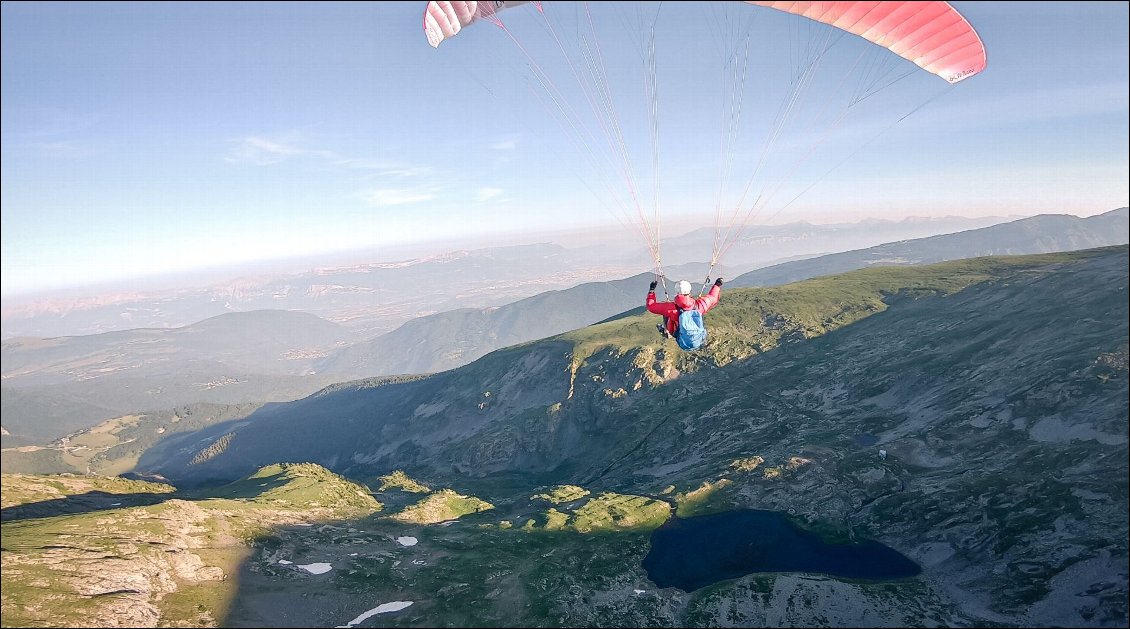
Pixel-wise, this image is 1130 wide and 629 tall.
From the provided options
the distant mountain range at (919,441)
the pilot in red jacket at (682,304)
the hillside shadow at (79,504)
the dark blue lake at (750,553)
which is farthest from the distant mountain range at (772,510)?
the pilot in red jacket at (682,304)

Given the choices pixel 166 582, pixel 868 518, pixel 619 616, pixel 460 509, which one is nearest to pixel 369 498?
pixel 460 509

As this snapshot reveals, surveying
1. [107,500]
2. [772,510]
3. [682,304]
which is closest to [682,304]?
[682,304]

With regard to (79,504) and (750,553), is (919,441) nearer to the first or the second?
(750,553)

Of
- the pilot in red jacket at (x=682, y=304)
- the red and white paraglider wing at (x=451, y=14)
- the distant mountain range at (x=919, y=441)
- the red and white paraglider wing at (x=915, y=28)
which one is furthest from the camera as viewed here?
the distant mountain range at (x=919, y=441)

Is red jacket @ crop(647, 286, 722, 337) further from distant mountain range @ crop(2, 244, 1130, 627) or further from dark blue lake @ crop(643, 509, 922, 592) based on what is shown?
dark blue lake @ crop(643, 509, 922, 592)

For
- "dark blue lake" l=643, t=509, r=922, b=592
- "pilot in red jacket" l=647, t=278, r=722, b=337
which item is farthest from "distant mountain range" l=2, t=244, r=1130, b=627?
"pilot in red jacket" l=647, t=278, r=722, b=337

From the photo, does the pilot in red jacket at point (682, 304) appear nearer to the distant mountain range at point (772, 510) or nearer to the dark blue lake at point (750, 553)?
the distant mountain range at point (772, 510)

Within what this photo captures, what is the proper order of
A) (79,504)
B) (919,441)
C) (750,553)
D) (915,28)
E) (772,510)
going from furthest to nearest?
(919,441)
(772,510)
(79,504)
(750,553)
(915,28)
